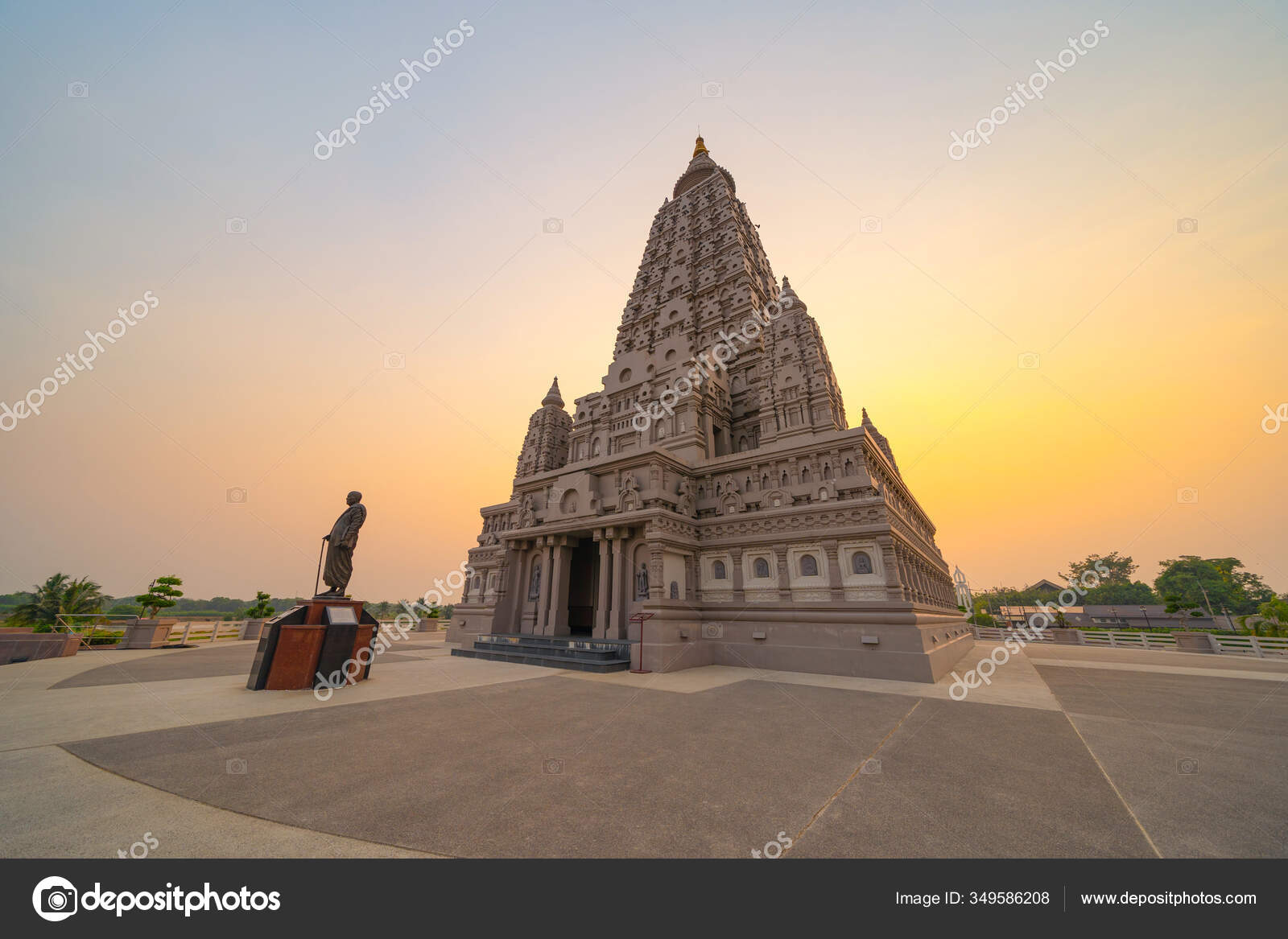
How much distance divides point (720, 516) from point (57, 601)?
6124cm

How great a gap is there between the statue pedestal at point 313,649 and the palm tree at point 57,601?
49.7m

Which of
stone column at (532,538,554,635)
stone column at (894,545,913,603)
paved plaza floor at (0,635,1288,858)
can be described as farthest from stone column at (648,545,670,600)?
stone column at (894,545,913,603)

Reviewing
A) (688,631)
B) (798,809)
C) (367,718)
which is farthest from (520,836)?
(688,631)

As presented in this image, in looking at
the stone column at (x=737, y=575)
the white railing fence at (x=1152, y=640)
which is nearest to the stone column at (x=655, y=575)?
the stone column at (x=737, y=575)

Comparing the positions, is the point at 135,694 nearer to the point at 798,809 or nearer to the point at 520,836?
the point at 520,836

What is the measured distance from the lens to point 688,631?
55.1 feet

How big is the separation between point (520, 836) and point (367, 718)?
5.68m

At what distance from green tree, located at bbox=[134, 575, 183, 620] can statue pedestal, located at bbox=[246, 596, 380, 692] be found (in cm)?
2791

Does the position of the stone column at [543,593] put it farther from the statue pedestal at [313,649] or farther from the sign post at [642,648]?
the statue pedestal at [313,649]

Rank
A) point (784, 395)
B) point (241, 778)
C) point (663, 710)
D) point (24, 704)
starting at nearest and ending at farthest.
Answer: point (241, 778), point (24, 704), point (663, 710), point (784, 395)

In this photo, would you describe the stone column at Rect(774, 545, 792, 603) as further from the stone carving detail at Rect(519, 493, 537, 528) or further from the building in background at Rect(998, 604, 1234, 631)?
the building in background at Rect(998, 604, 1234, 631)

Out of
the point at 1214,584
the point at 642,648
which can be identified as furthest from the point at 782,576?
the point at 1214,584
